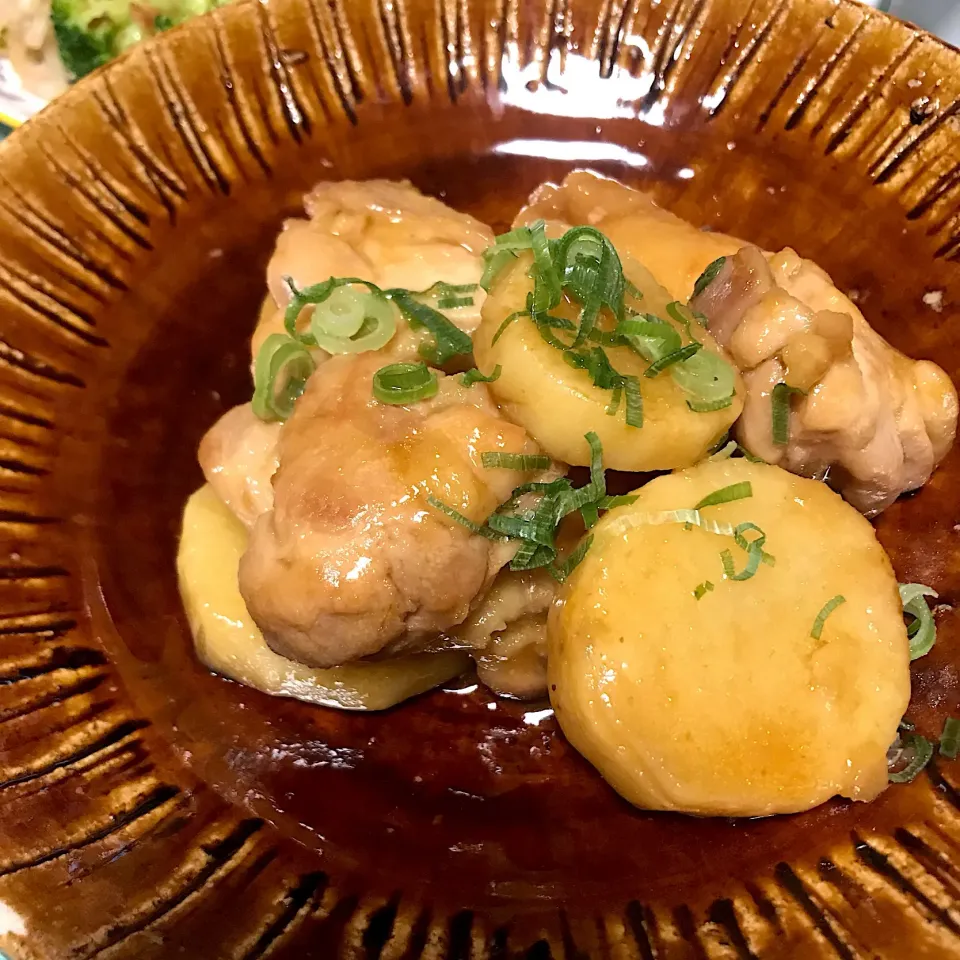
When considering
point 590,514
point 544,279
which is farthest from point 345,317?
point 590,514

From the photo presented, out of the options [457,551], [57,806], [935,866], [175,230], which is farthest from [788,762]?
[175,230]

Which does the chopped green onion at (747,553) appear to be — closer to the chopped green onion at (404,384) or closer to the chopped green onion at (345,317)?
the chopped green onion at (404,384)

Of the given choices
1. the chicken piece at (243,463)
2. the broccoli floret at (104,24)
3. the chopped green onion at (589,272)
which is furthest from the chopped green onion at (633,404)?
the broccoli floret at (104,24)

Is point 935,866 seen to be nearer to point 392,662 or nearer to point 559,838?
point 559,838

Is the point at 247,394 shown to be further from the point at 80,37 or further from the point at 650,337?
the point at 80,37

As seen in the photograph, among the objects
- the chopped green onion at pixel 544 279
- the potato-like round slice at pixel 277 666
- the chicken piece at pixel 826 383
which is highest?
the chicken piece at pixel 826 383

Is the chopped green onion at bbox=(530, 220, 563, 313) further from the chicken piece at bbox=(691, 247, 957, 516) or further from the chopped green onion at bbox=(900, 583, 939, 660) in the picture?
the chopped green onion at bbox=(900, 583, 939, 660)
